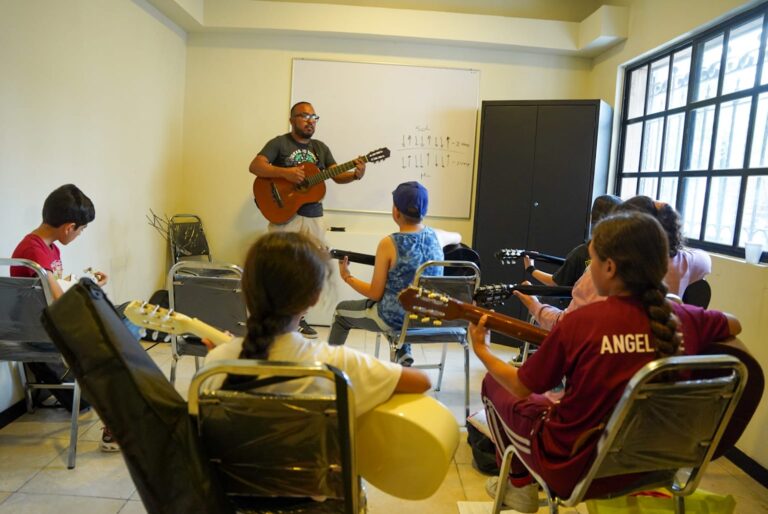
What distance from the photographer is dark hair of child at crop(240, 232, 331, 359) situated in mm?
1116

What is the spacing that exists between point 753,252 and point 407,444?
2.14 m

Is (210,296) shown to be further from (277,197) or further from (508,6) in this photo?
(508,6)

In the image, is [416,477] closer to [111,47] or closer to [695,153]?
[695,153]

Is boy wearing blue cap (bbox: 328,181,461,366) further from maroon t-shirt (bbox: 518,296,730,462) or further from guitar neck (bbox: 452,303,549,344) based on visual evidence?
maroon t-shirt (bbox: 518,296,730,462)

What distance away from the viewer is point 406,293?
164cm

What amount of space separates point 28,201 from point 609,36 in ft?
12.3

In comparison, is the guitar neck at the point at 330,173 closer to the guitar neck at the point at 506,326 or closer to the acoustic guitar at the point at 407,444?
the guitar neck at the point at 506,326

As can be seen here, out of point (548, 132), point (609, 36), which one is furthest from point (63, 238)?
point (609, 36)

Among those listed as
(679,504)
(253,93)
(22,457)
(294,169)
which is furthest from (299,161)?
(679,504)

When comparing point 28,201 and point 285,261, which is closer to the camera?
point 285,261

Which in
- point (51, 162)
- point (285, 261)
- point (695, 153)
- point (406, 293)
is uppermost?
point (695, 153)

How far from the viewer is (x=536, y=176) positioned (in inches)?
153

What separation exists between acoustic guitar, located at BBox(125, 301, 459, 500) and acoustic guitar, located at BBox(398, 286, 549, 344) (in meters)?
0.45

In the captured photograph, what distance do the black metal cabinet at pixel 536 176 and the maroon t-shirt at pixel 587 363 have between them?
2.66 m
